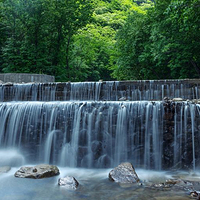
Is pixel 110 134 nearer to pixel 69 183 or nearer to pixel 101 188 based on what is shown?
pixel 101 188

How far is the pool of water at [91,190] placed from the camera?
219 inches

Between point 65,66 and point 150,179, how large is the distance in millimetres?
22285

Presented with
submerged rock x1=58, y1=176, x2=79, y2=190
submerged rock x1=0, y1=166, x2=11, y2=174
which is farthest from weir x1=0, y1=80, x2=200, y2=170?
submerged rock x1=58, y1=176, x2=79, y2=190

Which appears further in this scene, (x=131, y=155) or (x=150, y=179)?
(x=131, y=155)

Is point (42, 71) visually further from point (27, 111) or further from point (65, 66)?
point (27, 111)

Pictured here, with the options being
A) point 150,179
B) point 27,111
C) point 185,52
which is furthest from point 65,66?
point 150,179

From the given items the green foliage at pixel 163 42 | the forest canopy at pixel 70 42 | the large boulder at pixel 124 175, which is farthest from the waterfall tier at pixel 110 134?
the forest canopy at pixel 70 42

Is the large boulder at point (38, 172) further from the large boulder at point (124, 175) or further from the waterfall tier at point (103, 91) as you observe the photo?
the waterfall tier at point (103, 91)

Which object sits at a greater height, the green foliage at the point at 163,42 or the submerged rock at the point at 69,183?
the green foliage at the point at 163,42

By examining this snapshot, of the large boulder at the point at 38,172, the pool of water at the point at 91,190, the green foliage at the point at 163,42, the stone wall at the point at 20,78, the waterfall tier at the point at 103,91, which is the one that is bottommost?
the pool of water at the point at 91,190

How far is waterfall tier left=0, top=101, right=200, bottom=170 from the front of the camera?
328 inches

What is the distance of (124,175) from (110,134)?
7.78ft

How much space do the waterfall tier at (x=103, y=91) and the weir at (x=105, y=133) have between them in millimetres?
3623

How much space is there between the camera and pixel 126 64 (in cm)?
2361
